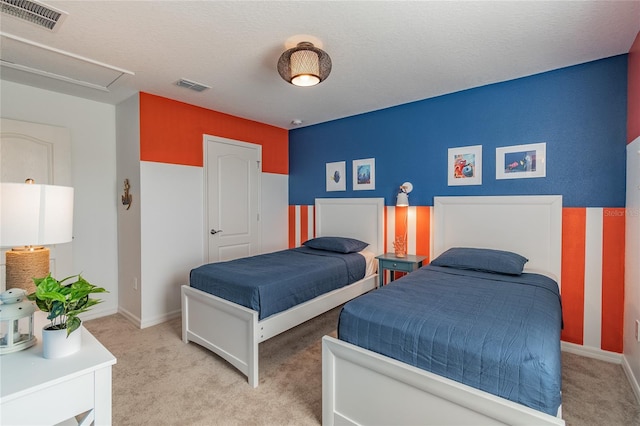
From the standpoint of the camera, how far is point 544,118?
2.68m

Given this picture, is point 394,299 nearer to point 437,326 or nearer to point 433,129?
point 437,326

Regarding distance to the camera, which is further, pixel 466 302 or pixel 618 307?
pixel 618 307

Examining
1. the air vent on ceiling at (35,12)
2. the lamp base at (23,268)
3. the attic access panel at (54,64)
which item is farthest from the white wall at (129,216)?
the lamp base at (23,268)

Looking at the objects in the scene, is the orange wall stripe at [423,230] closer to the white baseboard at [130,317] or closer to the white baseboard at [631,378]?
the white baseboard at [631,378]

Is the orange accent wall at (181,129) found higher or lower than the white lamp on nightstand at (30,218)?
higher

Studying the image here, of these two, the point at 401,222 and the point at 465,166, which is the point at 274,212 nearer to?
the point at 401,222

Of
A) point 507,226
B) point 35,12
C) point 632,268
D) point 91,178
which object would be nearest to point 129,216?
point 91,178

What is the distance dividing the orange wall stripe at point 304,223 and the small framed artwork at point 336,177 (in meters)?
0.56

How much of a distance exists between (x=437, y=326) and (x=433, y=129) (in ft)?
8.14

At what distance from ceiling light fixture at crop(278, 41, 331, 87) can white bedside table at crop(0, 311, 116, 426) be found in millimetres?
1933

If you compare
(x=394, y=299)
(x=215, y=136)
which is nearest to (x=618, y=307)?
(x=394, y=299)

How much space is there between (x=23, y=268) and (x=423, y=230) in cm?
328

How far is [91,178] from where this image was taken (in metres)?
3.36

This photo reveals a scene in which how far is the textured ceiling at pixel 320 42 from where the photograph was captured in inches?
71.4
